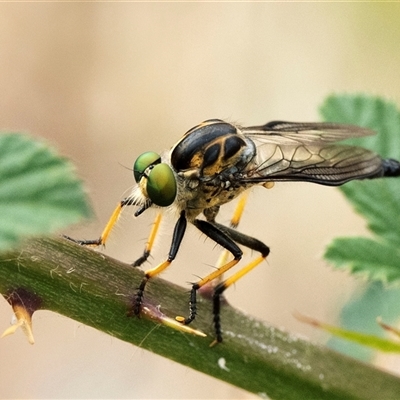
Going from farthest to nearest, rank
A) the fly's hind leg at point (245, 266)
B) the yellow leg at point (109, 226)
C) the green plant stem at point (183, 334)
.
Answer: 1. the yellow leg at point (109, 226)
2. the fly's hind leg at point (245, 266)
3. the green plant stem at point (183, 334)

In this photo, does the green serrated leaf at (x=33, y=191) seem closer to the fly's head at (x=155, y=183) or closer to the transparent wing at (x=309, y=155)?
the fly's head at (x=155, y=183)

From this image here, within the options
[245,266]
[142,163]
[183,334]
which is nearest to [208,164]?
[142,163]

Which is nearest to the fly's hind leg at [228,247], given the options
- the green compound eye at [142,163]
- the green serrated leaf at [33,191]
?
the green compound eye at [142,163]

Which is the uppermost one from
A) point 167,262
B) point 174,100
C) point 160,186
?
point 160,186

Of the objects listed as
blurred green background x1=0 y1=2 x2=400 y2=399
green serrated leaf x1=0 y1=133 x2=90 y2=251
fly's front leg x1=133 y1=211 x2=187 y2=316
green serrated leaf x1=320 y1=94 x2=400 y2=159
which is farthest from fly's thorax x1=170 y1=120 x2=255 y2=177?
blurred green background x1=0 y1=2 x2=400 y2=399

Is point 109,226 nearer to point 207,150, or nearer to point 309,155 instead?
point 207,150

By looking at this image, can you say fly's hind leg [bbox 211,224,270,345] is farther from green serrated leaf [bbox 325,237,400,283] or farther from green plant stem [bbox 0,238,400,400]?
green serrated leaf [bbox 325,237,400,283]
